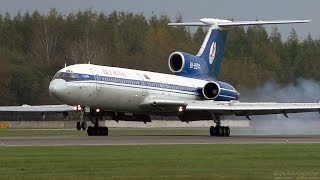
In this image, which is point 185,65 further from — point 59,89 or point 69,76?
point 59,89

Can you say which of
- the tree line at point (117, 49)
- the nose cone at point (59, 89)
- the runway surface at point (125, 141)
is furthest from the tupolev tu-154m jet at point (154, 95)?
the tree line at point (117, 49)

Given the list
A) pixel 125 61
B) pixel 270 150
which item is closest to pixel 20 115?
pixel 125 61

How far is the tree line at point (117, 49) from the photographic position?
311ft

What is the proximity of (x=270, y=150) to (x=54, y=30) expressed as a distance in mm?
82739

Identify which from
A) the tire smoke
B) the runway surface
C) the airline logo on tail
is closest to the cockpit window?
the runway surface

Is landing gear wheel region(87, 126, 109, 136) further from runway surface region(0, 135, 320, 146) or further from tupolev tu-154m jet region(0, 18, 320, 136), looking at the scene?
runway surface region(0, 135, 320, 146)

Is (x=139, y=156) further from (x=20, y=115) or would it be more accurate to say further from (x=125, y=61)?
(x=125, y=61)

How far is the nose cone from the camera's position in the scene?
54.8m

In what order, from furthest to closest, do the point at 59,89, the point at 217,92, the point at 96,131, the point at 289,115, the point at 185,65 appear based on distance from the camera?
1. the point at 289,115
2. the point at 185,65
3. the point at 217,92
4. the point at 96,131
5. the point at 59,89

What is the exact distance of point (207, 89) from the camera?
6347 centimetres

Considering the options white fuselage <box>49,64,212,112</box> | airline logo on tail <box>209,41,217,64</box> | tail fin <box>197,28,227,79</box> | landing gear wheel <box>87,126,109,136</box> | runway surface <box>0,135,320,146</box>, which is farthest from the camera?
airline logo on tail <box>209,41,217,64</box>

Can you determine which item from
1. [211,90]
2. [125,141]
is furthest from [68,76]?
[211,90]

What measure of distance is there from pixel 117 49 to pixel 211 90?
165ft

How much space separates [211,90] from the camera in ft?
208
